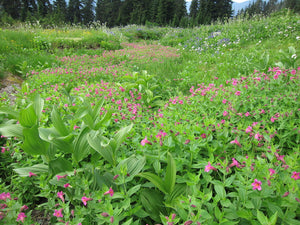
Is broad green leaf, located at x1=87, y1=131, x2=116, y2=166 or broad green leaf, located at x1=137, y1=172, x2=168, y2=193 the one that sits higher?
broad green leaf, located at x1=87, y1=131, x2=116, y2=166

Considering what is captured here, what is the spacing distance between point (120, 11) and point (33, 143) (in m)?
49.2

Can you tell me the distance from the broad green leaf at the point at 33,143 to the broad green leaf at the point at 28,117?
0.11 m

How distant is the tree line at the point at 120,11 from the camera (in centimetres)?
3519

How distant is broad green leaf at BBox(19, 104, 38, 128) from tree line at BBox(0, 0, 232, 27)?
3179 centimetres

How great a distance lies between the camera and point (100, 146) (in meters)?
1.62

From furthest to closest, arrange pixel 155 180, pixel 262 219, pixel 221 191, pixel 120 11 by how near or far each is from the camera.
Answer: pixel 120 11 → pixel 155 180 → pixel 221 191 → pixel 262 219

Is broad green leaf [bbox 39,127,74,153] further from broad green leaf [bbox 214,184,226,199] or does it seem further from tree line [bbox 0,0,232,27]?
tree line [bbox 0,0,232,27]

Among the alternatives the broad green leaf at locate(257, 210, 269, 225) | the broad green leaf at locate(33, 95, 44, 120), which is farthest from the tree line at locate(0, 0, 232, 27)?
the broad green leaf at locate(257, 210, 269, 225)

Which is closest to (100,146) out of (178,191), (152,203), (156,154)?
(156,154)

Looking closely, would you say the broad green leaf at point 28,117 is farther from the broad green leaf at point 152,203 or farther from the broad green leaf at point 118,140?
the broad green leaf at point 152,203

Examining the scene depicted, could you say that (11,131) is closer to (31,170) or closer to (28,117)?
(28,117)

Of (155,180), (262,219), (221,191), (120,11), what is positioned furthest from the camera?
(120,11)

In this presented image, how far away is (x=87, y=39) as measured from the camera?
430 inches

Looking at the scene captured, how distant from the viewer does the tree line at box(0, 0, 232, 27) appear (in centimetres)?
3519
